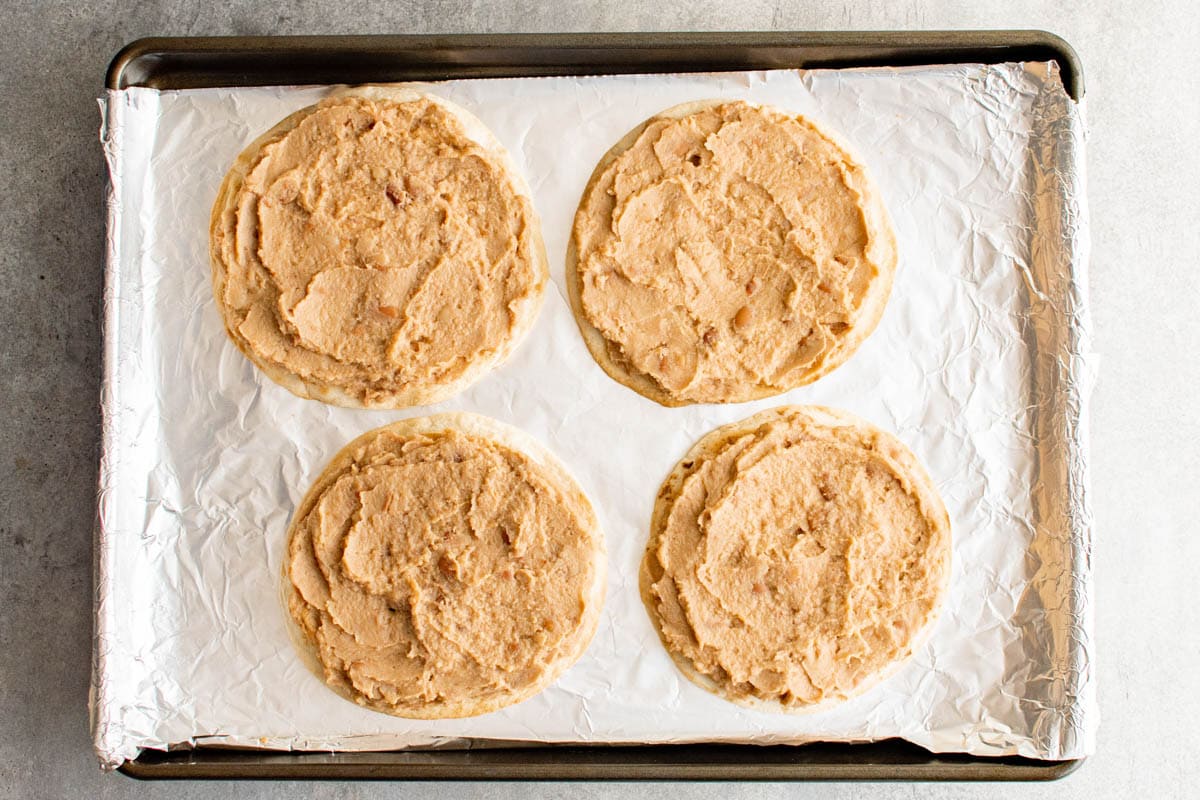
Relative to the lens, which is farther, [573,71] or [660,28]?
[660,28]

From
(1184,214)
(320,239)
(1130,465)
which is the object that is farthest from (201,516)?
(1184,214)

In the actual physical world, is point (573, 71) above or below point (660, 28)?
below

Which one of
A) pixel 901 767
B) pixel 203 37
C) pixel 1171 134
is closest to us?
pixel 901 767

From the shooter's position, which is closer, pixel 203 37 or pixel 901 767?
pixel 901 767

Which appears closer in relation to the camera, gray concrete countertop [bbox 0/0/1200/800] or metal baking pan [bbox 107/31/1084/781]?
metal baking pan [bbox 107/31/1084/781]

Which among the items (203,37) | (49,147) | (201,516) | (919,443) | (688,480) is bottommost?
(201,516)

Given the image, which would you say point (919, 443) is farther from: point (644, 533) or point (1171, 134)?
point (1171, 134)
